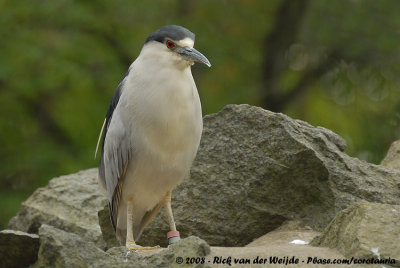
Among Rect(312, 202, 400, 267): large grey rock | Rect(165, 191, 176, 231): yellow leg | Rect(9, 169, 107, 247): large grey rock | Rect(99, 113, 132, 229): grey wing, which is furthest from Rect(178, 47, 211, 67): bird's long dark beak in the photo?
Rect(9, 169, 107, 247): large grey rock

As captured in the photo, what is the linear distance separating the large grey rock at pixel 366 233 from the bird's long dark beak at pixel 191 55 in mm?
1599

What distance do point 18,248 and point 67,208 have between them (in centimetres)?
265

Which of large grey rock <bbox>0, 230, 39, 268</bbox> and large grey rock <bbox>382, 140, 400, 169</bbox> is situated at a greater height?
large grey rock <bbox>382, 140, 400, 169</bbox>

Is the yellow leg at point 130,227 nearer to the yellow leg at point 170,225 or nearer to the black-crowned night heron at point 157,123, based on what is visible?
the black-crowned night heron at point 157,123

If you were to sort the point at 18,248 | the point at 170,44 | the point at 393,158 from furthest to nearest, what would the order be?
the point at 393,158, the point at 170,44, the point at 18,248

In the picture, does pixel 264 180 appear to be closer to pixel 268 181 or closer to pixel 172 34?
pixel 268 181

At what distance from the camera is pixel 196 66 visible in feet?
39.0

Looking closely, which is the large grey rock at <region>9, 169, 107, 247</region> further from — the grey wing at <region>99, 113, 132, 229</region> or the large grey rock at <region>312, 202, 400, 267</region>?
the large grey rock at <region>312, 202, 400, 267</region>

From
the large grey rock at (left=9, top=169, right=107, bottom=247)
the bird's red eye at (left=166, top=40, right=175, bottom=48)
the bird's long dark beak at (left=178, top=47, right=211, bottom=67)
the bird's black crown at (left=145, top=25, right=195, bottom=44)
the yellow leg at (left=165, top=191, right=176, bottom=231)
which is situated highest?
the bird's black crown at (left=145, top=25, right=195, bottom=44)

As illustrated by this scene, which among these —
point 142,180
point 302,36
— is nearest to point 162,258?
point 142,180

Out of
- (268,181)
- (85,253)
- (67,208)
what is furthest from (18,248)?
(67,208)

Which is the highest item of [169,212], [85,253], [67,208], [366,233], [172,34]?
[172,34]

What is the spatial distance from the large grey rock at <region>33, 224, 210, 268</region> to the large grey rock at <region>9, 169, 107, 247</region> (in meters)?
2.50

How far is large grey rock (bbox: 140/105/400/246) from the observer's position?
16.7 ft
